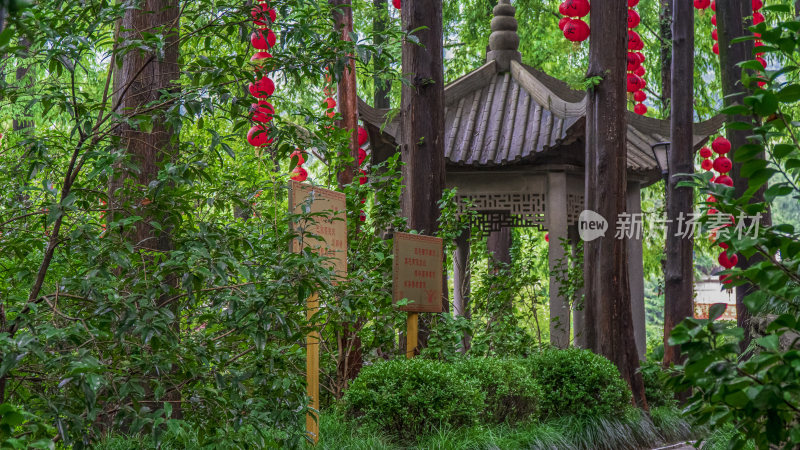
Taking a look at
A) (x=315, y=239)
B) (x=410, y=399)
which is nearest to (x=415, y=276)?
(x=410, y=399)

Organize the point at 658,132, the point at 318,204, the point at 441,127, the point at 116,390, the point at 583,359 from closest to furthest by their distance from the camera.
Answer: the point at 116,390
the point at 318,204
the point at 583,359
the point at 441,127
the point at 658,132

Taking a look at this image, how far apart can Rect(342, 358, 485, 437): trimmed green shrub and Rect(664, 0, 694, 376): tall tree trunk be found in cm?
452

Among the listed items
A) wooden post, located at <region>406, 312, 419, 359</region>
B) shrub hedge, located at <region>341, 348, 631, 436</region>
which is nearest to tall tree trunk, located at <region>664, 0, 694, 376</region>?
shrub hedge, located at <region>341, 348, 631, 436</region>

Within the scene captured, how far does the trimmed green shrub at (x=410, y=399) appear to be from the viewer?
550 cm

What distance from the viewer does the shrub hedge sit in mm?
5535

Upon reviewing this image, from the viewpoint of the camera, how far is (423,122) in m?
7.69

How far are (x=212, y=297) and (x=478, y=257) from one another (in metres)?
5.37

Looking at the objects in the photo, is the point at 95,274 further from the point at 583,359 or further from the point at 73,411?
the point at 583,359

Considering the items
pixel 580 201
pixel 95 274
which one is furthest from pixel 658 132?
pixel 95 274

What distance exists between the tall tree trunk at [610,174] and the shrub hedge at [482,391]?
77cm

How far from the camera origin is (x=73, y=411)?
2662 millimetres

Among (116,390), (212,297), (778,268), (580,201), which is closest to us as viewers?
(778,268)

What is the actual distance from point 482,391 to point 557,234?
3885 mm

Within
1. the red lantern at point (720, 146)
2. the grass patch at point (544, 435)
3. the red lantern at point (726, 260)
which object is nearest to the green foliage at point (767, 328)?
the grass patch at point (544, 435)
